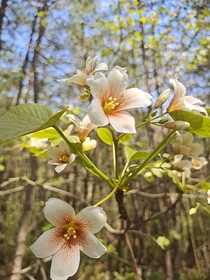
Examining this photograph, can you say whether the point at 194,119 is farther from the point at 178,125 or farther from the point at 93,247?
the point at 93,247

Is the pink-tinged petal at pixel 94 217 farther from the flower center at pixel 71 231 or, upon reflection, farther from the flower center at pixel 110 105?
the flower center at pixel 110 105

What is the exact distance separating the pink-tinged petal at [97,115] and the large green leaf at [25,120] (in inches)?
2.3

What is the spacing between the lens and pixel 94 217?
669 millimetres

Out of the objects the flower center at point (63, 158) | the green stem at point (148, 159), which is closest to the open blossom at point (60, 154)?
the flower center at point (63, 158)

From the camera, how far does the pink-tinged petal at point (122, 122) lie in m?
0.65

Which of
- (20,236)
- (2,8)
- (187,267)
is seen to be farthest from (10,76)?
(187,267)

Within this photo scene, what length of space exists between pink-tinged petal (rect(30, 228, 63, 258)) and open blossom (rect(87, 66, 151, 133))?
247 millimetres

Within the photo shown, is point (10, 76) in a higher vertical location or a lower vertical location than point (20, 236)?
higher

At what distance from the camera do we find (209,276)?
6969 mm

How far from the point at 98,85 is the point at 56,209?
0.86ft

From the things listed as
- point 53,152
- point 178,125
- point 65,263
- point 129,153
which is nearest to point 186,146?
point 129,153

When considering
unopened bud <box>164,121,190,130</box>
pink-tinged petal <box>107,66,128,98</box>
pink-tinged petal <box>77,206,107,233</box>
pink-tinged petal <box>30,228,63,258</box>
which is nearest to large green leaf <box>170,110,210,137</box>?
unopened bud <box>164,121,190,130</box>

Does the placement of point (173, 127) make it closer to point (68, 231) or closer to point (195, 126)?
point (195, 126)

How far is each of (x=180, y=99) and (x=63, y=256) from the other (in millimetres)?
408
